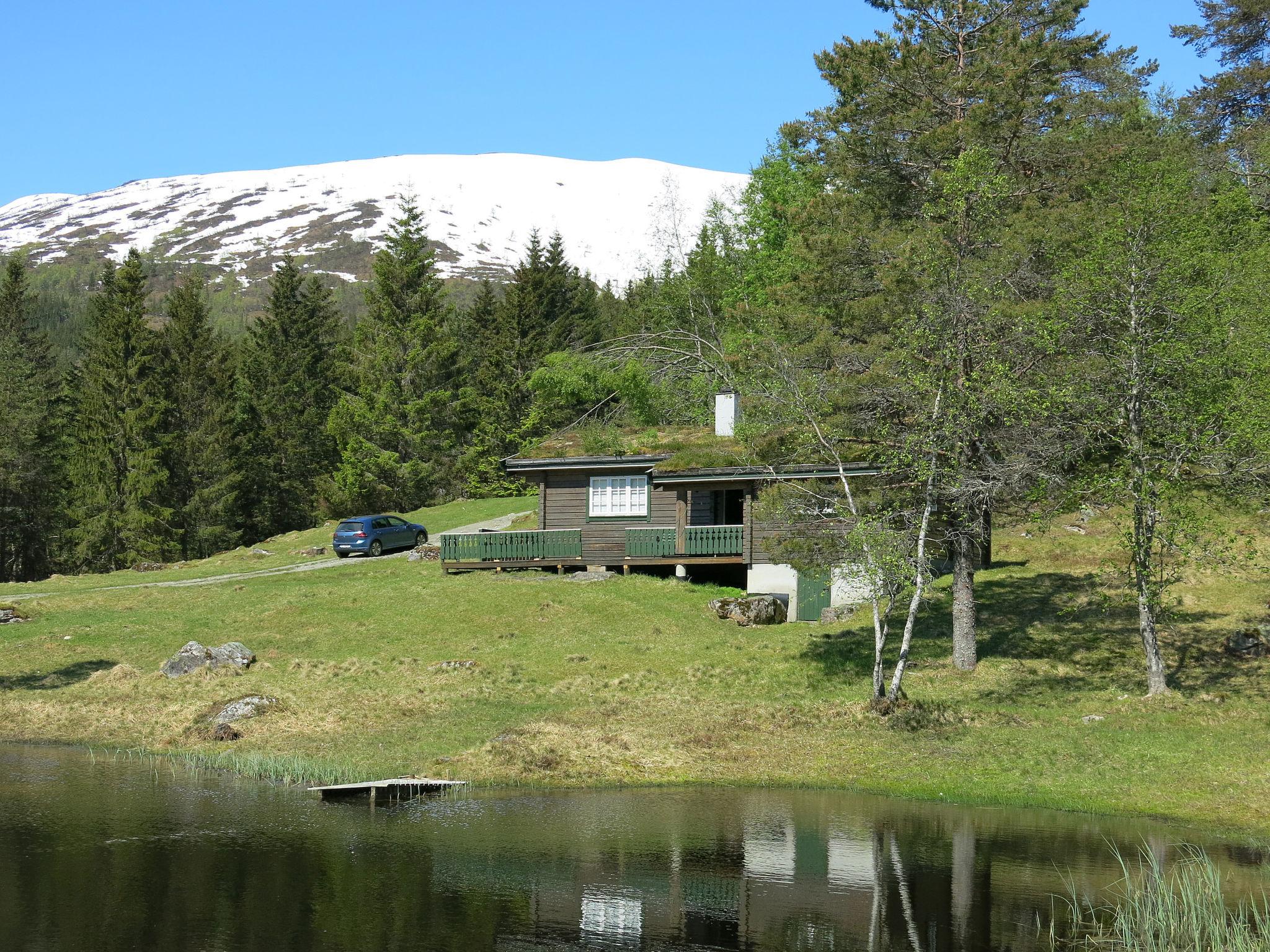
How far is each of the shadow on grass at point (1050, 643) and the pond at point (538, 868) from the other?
841 cm

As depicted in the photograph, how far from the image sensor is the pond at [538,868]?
1327 centimetres

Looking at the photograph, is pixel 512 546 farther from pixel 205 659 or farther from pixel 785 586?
pixel 205 659

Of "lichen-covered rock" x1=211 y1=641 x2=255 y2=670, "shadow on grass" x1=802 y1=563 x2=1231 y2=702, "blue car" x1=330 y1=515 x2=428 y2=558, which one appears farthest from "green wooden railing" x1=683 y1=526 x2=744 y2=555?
"blue car" x1=330 y1=515 x2=428 y2=558

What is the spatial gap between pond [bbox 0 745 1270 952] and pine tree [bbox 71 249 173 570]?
47560mm

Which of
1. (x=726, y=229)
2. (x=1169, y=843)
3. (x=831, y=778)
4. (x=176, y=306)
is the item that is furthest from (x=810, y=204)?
(x=176, y=306)

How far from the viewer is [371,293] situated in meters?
71.8

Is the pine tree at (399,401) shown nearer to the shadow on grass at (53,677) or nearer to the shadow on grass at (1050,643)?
the shadow on grass at (53,677)

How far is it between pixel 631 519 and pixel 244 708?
1829 centimetres

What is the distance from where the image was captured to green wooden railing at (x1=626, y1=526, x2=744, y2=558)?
126 ft

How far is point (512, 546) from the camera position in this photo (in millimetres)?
41188

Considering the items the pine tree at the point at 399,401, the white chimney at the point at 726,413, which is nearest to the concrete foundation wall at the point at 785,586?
the white chimney at the point at 726,413

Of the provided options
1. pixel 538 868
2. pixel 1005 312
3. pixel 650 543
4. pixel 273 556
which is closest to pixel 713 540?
pixel 650 543

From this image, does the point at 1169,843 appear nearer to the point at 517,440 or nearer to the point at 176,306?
the point at 517,440

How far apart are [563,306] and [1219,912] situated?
75108 millimetres
